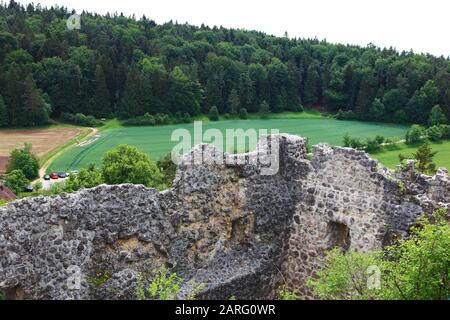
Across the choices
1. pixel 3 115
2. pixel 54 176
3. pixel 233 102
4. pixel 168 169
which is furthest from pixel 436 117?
pixel 3 115

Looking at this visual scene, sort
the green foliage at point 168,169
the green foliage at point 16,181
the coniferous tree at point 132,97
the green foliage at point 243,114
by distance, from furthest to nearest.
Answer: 1. the green foliage at point 243,114
2. the coniferous tree at point 132,97
3. the green foliage at point 16,181
4. the green foliage at point 168,169

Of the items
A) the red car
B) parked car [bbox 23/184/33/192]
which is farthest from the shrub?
parked car [bbox 23/184/33/192]

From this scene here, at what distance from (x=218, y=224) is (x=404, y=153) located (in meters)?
73.9

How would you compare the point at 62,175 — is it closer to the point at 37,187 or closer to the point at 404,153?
the point at 37,187

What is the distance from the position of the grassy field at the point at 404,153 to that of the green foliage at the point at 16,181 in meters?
48.6

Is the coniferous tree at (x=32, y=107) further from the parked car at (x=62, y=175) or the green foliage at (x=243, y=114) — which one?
the green foliage at (x=243, y=114)

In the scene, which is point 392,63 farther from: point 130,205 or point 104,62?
point 130,205

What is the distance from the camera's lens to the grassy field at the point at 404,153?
253 feet

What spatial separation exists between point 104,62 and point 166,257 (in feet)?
363

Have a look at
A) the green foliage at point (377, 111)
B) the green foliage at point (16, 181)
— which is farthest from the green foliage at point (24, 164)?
the green foliage at point (377, 111)

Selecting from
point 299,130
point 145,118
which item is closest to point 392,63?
point 299,130

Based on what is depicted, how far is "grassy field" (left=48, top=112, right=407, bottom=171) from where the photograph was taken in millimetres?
78000

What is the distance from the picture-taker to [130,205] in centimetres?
1237

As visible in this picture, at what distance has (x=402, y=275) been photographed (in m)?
10.4
